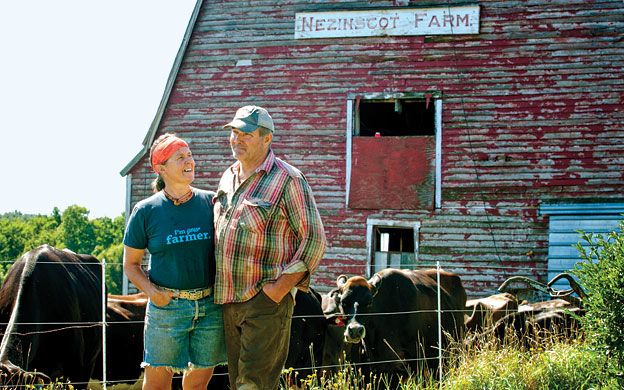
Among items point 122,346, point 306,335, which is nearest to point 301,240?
point 306,335

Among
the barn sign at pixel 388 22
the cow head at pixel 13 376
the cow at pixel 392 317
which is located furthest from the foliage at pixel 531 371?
the barn sign at pixel 388 22

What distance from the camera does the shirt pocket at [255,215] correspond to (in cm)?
489

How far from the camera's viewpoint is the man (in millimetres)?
4840

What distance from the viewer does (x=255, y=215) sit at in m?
4.91

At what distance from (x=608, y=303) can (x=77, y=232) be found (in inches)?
2000

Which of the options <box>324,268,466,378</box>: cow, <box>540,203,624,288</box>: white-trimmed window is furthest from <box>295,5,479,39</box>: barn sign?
<box>324,268,466,378</box>: cow

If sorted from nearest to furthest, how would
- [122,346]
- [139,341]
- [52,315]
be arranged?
[52,315] → [122,346] → [139,341]

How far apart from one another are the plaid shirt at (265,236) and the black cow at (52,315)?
3036 mm

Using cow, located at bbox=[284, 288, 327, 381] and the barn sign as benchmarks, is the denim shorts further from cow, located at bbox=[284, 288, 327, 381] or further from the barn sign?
the barn sign

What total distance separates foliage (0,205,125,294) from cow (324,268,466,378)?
3625 centimetres

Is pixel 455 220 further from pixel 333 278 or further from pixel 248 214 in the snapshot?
pixel 248 214

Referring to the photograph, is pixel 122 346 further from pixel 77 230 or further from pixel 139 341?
pixel 77 230

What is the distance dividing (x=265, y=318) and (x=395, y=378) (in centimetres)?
541

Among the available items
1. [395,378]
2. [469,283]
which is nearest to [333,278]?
[469,283]
